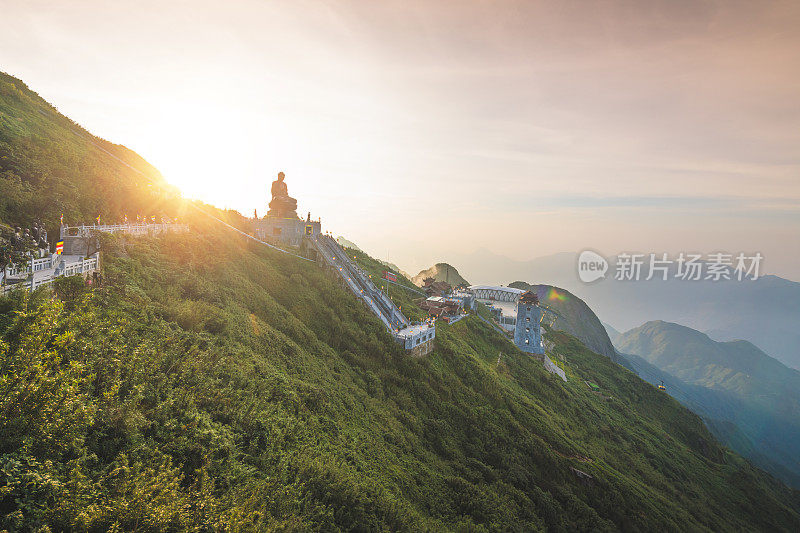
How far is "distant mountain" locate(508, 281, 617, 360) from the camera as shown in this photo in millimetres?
133375

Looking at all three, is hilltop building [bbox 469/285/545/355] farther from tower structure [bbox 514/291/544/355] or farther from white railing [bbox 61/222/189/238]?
white railing [bbox 61/222/189/238]

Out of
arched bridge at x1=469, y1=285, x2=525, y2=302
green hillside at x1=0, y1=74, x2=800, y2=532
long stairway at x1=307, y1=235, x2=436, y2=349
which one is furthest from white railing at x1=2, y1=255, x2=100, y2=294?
arched bridge at x1=469, y1=285, x2=525, y2=302

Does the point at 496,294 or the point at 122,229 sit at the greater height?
the point at 122,229

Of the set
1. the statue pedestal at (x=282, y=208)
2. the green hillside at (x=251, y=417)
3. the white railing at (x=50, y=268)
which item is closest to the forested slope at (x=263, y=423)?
the green hillside at (x=251, y=417)

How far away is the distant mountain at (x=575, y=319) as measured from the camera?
133375 millimetres

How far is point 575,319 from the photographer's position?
475 ft

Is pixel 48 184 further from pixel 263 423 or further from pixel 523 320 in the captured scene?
pixel 523 320

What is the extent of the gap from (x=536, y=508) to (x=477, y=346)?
27.3 m

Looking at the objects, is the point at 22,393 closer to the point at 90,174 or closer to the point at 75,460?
the point at 75,460

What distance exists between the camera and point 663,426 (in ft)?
220

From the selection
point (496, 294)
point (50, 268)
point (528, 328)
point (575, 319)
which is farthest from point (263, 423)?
point (575, 319)

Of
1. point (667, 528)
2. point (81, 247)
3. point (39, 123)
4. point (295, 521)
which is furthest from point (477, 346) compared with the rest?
point (39, 123)

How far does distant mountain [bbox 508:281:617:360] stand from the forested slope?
93494mm

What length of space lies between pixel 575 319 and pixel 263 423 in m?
156
